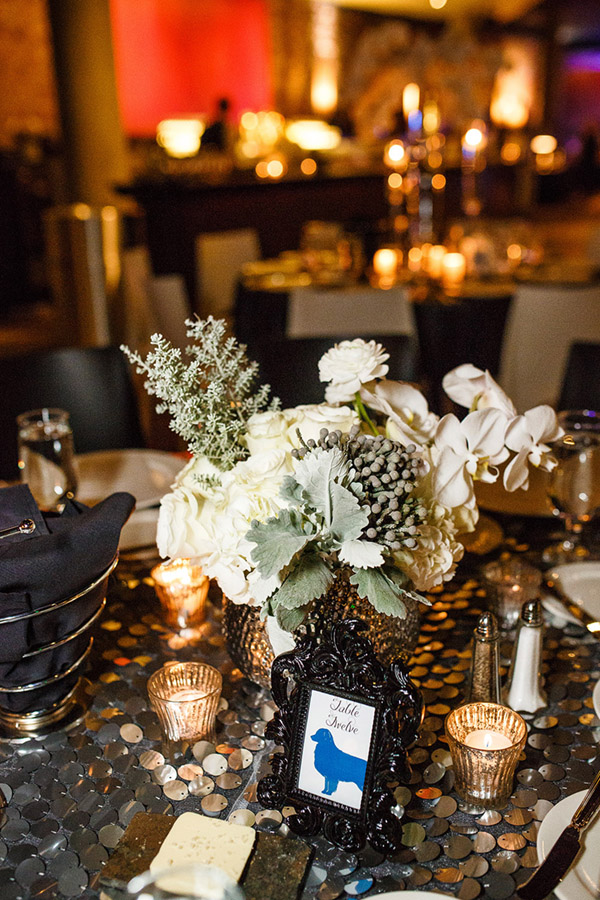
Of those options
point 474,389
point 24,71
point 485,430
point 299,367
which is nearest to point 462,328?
point 299,367

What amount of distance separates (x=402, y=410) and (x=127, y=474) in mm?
763

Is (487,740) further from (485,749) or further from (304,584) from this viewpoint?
(304,584)

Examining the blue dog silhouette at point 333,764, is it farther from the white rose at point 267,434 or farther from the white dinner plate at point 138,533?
the white dinner plate at point 138,533

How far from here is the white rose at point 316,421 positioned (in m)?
0.83

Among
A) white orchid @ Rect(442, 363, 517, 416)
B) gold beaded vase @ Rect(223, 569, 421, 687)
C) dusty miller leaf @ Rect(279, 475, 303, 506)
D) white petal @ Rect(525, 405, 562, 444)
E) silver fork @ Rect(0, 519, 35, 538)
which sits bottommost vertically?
gold beaded vase @ Rect(223, 569, 421, 687)

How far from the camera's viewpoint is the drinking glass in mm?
1298

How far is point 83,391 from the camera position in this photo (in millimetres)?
2027

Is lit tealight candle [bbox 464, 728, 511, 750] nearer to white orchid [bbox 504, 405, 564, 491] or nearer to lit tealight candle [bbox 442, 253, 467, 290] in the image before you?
white orchid [bbox 504, 405, 564, 491]

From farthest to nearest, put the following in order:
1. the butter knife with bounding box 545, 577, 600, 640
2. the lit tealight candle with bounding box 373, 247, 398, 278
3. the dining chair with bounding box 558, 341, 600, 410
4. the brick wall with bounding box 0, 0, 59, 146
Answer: the brick wall with bounding box 0, 0, 59, 146 → the lit tealight candle with bounding box 373, 247, 398, 278 → the dining chair with bounding box 558, 341, 600, 410 → the butter knife with bounding box 545, 577, 600, 640

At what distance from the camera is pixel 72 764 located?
0.81 meters

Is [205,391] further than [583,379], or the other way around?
[583,379]

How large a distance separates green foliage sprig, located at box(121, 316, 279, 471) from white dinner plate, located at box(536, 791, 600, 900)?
1.52ft

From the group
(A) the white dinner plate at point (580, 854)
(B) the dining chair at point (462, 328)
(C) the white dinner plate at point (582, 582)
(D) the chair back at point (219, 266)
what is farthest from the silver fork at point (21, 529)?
(D) the chair back at point (219, 266)

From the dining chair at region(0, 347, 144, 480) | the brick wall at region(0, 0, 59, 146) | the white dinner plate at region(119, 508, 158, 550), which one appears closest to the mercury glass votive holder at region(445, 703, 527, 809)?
the white dinner plate at region(119, 508, 158, 550)
